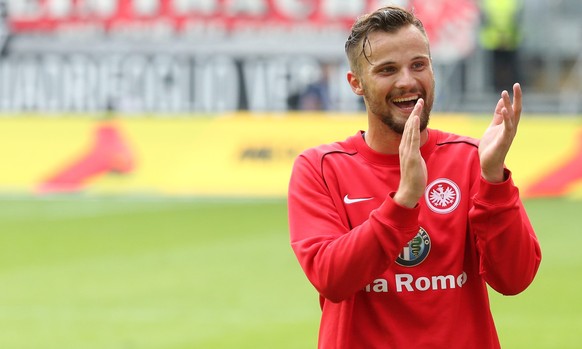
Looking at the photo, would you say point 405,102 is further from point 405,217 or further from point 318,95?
point 318,95

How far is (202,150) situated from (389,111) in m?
15.8

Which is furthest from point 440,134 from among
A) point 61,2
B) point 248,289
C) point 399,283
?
point 61,2

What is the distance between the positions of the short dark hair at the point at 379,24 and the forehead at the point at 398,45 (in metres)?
0.02

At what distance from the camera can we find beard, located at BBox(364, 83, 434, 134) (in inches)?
141

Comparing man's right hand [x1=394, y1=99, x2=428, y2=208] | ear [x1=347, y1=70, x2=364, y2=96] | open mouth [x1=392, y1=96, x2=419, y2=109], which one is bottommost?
man's right hand [x1=394, y1=99, x2=428, y2=208]

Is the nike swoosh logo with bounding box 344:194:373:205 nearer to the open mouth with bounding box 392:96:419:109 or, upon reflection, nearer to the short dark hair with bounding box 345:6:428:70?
the open mouth with bounding box 392:96:419:109

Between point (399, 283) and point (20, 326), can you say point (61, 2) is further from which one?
point (399, 283)

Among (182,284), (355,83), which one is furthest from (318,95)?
(355,83)

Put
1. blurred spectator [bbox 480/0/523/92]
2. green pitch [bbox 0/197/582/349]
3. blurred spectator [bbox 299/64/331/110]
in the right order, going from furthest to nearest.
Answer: blurred spectator [bbox 480/0/523/92] → blurred spectator [bbox 299/64/331/110] → green pitch [bbox 0/197/582/349]

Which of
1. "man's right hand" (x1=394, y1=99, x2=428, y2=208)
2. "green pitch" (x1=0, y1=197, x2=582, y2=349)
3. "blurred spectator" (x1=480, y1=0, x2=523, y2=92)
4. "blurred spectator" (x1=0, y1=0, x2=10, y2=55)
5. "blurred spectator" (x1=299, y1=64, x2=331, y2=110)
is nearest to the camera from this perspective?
"man's right hand" (x1=394, y1=99, x2=428, y2=208)

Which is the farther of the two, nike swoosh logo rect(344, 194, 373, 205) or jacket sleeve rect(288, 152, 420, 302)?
nike swoosh logo rect(344, 194, 373, 205)

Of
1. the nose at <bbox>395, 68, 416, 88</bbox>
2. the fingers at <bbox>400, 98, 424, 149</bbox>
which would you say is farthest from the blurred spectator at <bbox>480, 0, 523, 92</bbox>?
the fingers at <bbox>400, 98, 424, 149</bbox>

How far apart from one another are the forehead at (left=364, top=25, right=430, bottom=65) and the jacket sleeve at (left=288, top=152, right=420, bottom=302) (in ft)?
1.57

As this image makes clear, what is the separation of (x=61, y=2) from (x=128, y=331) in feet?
57.9
